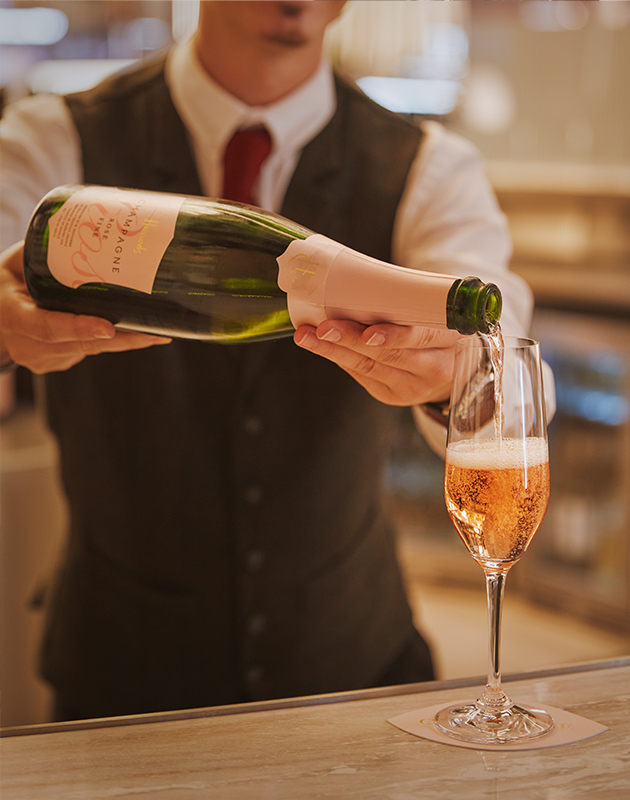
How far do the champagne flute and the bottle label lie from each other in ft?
0.96

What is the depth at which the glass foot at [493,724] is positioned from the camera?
2.22ft

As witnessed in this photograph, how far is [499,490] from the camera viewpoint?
0.71 m

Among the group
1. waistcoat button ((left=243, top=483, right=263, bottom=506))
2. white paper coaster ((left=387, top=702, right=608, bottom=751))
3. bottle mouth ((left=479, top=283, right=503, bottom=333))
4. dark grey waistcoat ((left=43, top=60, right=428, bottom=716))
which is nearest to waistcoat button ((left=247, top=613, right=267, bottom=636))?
dark grey waistcoat ((left=43, top=60, right=428, bottom=716))

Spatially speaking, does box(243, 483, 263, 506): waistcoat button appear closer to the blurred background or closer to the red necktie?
the red necktie

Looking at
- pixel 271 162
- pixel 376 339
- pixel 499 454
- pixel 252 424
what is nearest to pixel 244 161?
pixel 271 162

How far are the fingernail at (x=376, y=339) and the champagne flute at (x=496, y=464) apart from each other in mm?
66

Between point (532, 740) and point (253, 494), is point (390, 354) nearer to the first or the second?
point (532, 740)

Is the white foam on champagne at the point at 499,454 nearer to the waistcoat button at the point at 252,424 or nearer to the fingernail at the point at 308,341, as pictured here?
the fingernail at the point at 308,341

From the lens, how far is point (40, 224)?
0.90 meters

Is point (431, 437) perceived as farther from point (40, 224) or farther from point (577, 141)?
point (577, 141)

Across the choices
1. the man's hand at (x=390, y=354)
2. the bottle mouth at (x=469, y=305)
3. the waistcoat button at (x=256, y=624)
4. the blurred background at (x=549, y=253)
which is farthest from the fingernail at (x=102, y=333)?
the blurred background at (x=549, y=253)

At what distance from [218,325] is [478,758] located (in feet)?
1.60

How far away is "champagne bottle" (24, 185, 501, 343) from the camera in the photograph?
0.74 m

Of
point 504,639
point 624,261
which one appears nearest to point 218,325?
point 504,639
